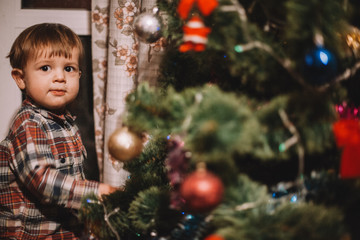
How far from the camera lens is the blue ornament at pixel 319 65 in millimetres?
356

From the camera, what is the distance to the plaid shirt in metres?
0.67

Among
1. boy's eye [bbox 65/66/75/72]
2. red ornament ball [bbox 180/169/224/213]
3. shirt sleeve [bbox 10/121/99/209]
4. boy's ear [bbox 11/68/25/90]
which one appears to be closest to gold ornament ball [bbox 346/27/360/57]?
red ornament ball [bbox 180/169/224/213]

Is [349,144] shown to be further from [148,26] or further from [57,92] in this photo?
[57,92]

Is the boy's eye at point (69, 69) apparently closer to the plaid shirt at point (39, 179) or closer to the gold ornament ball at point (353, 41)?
the plaid shirt at point (39, 179)

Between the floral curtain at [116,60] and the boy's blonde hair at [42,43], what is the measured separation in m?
0.10

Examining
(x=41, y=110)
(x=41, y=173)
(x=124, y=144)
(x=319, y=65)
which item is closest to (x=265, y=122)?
(x=319, y=65)

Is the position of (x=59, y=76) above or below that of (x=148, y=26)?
below

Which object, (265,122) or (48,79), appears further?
(48,79)

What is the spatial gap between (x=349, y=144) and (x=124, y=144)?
1.12ft

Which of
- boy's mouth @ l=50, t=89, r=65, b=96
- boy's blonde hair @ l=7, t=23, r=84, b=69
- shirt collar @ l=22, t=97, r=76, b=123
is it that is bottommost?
shirt collar @ l=22, t=97, r=76, b=123

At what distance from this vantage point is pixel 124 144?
47cm

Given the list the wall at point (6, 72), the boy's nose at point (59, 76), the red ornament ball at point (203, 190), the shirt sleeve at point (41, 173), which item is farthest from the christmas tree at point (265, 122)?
the wall at point (6, 72)

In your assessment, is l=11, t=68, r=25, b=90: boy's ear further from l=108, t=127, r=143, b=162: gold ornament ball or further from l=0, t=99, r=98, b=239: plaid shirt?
l=108, t=127, r=143, b=162: gold ornament ball

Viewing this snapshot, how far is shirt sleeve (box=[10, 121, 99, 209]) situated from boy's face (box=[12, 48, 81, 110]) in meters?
0.10
